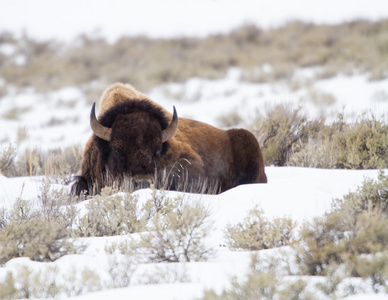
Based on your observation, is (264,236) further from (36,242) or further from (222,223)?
(36,242)

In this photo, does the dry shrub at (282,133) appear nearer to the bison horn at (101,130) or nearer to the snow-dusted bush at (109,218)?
the bison horn at (101,130)

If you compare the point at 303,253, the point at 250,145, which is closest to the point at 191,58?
the point at 250,145

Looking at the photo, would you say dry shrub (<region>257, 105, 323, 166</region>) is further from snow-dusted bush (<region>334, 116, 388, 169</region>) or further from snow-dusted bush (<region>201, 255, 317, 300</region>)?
snow-dusted bush (<region>201, 255, 317, 300</region>)

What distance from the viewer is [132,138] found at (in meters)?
6.21

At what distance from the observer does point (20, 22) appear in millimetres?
36875

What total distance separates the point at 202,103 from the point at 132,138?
48.1 ft

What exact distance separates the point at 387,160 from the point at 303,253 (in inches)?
186

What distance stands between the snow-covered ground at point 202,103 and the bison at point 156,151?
1.66 feet

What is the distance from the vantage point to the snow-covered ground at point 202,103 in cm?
366

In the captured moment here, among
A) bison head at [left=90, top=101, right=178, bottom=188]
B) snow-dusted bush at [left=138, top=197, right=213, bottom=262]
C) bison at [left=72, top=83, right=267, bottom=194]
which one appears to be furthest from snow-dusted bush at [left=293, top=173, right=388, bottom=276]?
bison head at [left=90, top=101, right=178, bottom=188]

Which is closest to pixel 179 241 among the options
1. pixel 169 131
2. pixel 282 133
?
pixel 169 131

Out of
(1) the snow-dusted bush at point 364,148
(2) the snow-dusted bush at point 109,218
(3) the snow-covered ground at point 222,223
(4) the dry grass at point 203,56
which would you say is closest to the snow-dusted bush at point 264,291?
(3) the snow-covered ground at point 222,223

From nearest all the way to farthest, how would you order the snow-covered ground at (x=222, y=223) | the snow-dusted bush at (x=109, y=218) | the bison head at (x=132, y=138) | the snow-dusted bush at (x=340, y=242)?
the snow-covered ground at (x=222, y=223), the snow-dusted bush at (x=340, y=242), the snow-dusted bush at (x=109, y=218), the bison head at (x=132, y=138)

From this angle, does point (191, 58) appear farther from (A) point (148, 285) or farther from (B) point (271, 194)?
(A) point (148, 285)
